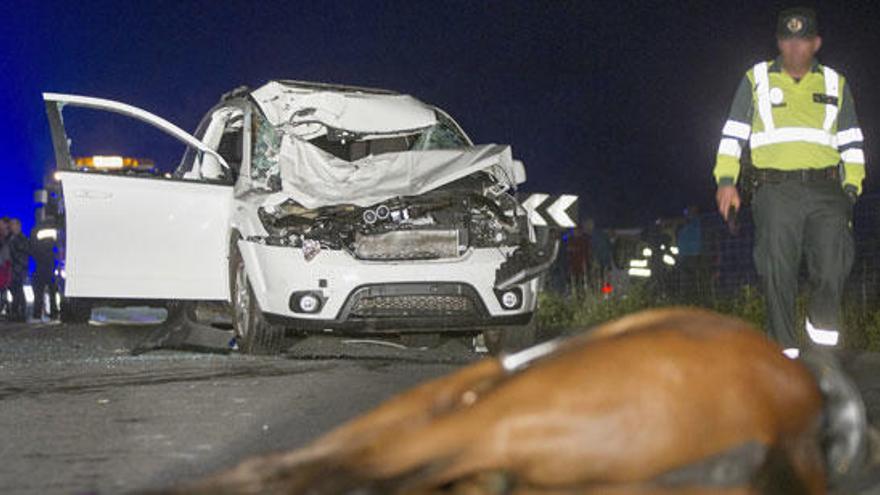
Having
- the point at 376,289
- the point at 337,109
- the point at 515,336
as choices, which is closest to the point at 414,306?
the point at 376,289

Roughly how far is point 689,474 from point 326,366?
6.27 meters

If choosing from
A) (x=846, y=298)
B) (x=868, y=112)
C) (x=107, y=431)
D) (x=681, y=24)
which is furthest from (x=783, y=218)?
(x=681, y=24)

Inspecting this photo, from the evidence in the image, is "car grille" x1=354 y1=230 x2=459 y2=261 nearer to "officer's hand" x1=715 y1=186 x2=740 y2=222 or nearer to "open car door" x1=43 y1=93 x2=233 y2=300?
"open car door" x1=43 y1=93 x2=233 y2=300

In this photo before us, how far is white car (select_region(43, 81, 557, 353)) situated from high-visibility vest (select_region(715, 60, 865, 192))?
2461mm

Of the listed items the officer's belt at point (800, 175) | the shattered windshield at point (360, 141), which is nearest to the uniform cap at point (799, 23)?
the officer's belt at point (800, 175)

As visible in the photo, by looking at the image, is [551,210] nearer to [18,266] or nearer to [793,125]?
[793,125]

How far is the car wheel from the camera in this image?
9.23 meters

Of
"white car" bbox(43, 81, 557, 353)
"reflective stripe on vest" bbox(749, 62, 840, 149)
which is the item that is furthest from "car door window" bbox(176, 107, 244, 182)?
"reflective stripe on vest" bbox(749, 62, 840, 149)

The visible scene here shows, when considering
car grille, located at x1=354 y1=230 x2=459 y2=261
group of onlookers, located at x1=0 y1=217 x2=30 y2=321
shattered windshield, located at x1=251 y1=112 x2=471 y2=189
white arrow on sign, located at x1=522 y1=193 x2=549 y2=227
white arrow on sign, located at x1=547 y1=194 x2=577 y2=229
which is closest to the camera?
car grille, located at x1=354 y1=230 x2=459 y2=261

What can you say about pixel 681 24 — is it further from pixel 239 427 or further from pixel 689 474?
pixel 689 474

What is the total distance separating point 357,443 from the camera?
2529 mm

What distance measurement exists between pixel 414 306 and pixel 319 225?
83 cm

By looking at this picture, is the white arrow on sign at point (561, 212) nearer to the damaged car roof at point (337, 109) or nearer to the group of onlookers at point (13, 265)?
the damaged car roof at point (337, 109)

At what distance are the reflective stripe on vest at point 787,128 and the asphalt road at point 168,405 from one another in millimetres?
2288
